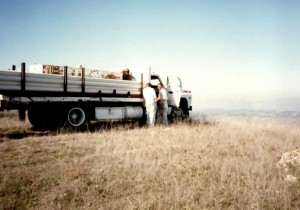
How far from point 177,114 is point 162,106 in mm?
1550

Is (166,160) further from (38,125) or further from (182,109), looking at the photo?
(182,109)

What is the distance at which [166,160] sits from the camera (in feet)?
22.7

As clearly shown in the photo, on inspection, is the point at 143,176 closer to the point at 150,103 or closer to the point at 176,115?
the point at 150,103

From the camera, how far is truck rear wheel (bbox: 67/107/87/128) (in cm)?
1189

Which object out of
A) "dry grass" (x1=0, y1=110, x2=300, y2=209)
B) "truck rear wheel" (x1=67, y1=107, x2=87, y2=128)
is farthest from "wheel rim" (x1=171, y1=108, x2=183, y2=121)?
"dry grass" (x1=0, y1=110, x2=300, y2=209)

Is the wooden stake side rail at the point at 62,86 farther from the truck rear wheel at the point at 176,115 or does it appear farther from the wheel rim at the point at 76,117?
the truck rear wheel at the point at 176,115

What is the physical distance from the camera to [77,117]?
39.8 ft

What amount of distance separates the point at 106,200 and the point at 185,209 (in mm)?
1168

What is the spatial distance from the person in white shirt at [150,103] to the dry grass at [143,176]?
4.49 meters

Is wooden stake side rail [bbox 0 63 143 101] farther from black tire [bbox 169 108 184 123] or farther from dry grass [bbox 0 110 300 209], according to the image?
black tire [bbox 169 108 184 123]

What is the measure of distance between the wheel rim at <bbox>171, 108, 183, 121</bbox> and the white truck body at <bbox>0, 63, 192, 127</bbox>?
1.88 meters

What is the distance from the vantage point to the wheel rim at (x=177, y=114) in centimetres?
1574

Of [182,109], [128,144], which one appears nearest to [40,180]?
[128,144]

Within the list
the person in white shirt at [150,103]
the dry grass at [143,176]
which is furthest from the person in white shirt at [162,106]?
the dry grass at [143,176]
